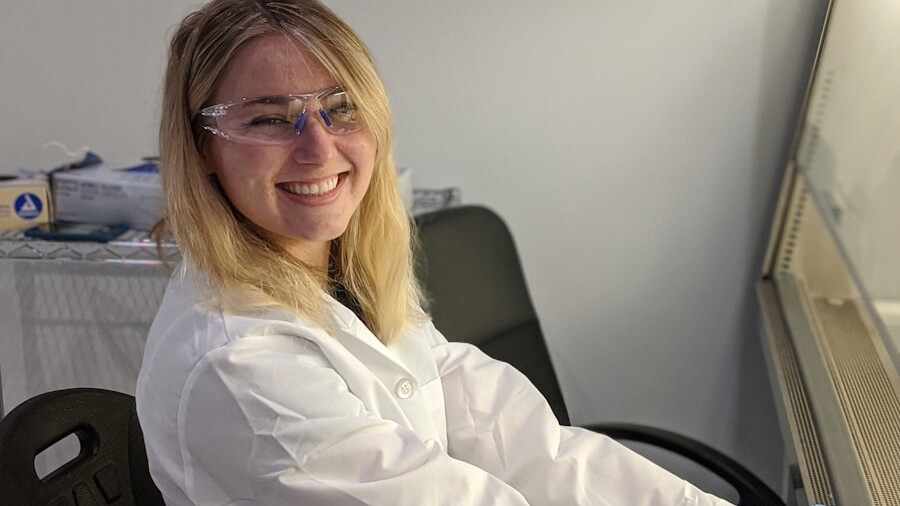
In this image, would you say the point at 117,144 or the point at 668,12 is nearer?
the point at 668,12

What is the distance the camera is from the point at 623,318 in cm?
192

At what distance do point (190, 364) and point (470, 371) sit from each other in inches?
20.1

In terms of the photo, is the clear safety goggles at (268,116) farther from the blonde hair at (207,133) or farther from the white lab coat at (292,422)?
the white lab coat at (292,422)

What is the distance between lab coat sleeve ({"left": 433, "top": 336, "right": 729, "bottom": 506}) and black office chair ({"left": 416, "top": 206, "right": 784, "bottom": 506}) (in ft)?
0.91

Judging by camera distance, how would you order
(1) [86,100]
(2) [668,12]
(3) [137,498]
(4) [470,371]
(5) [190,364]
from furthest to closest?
(1) [86,100], (2) [668,12], (4) [470,371], (3) [137,498], (5) [190,364]

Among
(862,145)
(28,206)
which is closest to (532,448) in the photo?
(862,145)

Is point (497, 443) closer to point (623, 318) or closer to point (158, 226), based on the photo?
point (158, 226)

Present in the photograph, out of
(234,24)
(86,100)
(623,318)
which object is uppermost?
(234,24)

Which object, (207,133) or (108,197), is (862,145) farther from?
(108,197)

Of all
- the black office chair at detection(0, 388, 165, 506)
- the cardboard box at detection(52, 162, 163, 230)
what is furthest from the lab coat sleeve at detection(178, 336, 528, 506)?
the cardboard box at detection(52, 162, 163, 230)

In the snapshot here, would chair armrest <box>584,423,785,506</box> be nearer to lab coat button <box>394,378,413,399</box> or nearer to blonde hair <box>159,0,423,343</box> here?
lab coat button <box>394,378,413,399</box>

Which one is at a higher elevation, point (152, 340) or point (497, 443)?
point (152, 340)

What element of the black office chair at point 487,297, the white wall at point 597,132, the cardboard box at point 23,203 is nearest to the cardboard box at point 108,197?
the cardboard box at point 23,203

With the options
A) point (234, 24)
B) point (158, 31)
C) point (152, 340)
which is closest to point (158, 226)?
point (152, 340)
